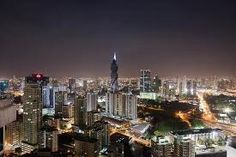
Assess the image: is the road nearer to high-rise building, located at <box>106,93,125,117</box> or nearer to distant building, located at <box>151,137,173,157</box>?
distant building, located at <box>151,137,173,157</box>

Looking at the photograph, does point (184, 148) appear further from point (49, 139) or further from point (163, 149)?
point (49, 139)

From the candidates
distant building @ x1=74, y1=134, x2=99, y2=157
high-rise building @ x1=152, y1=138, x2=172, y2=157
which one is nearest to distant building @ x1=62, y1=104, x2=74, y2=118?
distant building @ x1=74, y1=134, x2=99, y2=157

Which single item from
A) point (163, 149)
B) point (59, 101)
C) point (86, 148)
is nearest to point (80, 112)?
point (59, 101)

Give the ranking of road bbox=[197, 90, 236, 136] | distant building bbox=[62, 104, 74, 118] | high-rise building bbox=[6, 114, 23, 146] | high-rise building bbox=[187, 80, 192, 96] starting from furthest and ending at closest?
high-rise building bbox=[187, 80, 192, 96] → distant building bbox=[62, 104, 74, 118] → road bbox=[197, 90, 236, 136] → high-rise building bbox=[6, 114, 23, 146]

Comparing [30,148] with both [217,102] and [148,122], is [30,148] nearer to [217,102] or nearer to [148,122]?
[148,122]

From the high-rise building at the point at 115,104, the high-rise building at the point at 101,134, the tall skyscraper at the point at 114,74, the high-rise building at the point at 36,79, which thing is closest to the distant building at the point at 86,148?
the high-rise building at the point at 101,134

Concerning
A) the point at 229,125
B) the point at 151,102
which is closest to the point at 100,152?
the point at 229,125
